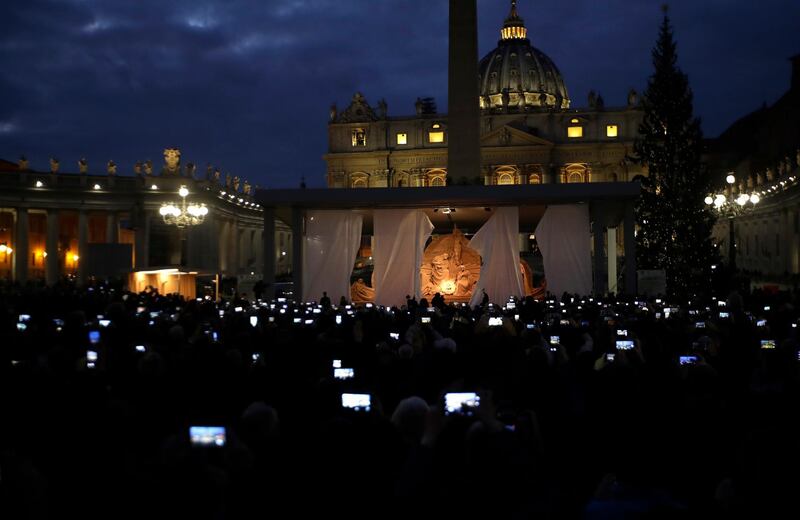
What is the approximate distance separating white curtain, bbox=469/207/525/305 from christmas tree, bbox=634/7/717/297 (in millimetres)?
10306

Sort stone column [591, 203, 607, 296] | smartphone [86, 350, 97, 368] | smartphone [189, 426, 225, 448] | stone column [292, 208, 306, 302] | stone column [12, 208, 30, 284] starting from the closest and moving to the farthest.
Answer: smartphone [189, 426, 225, 448], smartphone [86, 350, 97, 368], stone column [591, 203, 607, 296], stone column [292, 208, 306, 302], stone column [12, 208, 30, 284]

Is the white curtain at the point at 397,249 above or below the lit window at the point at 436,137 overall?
below

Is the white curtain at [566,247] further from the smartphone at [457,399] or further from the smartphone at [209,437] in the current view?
the smartphone at [209,437]

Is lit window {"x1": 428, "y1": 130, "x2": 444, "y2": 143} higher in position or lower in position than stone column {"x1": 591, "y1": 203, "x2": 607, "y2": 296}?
higher

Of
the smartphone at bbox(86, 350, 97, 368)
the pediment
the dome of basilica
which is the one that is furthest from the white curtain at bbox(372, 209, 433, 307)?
the dome of basilica

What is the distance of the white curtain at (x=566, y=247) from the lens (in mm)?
30359

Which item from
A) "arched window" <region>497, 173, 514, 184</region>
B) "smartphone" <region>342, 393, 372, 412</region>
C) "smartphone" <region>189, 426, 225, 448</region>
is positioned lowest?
"smartphone" <region>342, 393, 372, 412</region>

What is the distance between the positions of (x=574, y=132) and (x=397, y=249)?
72142mm

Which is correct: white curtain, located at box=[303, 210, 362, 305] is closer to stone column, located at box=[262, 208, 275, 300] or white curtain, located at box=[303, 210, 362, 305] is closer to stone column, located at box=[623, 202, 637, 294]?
stone column, located at box=[262, 208, 275, 300]

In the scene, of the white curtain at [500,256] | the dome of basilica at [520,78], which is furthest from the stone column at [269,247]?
the dome of basilica at [520,78]

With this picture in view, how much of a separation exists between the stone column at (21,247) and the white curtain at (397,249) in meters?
31.6

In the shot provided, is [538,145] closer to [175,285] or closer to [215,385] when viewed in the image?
[175,285]

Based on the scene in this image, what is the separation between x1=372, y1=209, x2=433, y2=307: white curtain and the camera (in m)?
31.3

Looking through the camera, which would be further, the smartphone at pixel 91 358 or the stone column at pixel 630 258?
the stone column at pixel 630 258
